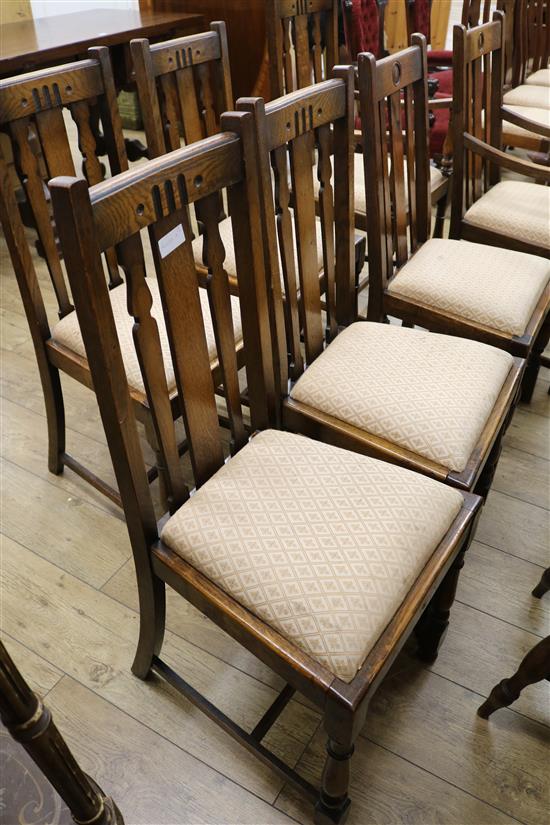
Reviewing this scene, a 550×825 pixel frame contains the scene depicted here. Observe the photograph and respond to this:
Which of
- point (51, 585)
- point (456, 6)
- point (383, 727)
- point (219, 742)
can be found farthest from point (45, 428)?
point (456, 6)

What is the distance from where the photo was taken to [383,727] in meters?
1.16

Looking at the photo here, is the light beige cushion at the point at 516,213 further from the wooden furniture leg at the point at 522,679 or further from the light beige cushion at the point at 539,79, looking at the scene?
the light beige cushion at the point at 539,79

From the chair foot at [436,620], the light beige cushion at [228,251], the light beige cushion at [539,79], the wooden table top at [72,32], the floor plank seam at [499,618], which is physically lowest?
the floor plank seam at [499,618]

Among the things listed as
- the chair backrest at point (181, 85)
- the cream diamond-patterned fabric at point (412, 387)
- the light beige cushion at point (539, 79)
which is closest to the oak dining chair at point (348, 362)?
the cream diamond-patterned fabric at point (412, 387)

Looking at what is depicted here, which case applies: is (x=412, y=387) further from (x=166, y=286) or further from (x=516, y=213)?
(x=516, y=213)

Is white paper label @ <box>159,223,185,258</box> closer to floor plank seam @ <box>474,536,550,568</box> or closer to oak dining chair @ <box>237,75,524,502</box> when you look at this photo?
oak dining chair @ <box>237,75,524,502</box>

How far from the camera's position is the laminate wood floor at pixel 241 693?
3.51 ft

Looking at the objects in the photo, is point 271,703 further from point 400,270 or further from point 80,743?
point 400,270

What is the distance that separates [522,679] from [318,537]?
466 millimetres

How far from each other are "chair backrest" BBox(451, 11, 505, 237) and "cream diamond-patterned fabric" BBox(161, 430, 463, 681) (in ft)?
3.82

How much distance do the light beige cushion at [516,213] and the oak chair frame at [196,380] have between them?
99 cm

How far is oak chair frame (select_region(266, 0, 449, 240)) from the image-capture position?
187 centimetres

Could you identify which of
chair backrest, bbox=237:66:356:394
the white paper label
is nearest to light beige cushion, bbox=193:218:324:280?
chair backrest, bbox=237:66:356:394

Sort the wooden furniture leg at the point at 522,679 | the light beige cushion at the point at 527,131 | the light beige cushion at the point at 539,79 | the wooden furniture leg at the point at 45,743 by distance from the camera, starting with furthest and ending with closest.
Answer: the light beige cushion at the point at 539,79, the light beige cushion at the point at 527,131, the wooden furniture leg at the point at 522,679, the wooden furniture leg at the point at 45,743
